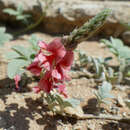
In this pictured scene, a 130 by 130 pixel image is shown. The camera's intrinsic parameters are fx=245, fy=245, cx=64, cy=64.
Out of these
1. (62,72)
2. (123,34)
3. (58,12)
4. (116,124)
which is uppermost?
(58,12)

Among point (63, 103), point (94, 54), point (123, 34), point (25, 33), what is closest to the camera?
point (63, 103)

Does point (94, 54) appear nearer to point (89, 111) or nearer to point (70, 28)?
point (70, 28)

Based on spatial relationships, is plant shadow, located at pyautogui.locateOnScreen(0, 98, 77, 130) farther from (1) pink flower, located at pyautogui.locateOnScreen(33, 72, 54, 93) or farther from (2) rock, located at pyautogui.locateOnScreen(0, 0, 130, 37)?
(2) rock, located at pyautogui.locateOnScreen(0, 0, 130, 37)

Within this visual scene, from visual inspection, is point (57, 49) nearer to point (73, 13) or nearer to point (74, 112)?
point (74, 112)

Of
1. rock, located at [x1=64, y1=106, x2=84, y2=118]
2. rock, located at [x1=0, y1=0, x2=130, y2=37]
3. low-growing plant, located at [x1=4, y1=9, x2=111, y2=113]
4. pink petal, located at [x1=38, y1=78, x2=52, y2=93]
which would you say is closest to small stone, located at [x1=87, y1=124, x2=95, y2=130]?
rock, located at [x1=64, y1=106, x2=84, y2=118]

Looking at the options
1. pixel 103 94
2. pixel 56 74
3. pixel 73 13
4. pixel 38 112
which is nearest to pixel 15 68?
pixel 38 112

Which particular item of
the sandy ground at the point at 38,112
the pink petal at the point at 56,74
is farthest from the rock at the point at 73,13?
the pink petal at the point at 56,74

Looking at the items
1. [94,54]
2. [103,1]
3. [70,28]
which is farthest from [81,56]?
[103,1]

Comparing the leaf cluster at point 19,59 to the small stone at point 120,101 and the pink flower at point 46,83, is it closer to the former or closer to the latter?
the pink flower at point 46,83
